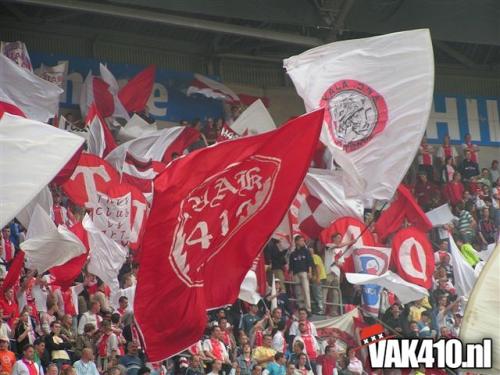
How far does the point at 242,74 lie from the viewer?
98.3ft

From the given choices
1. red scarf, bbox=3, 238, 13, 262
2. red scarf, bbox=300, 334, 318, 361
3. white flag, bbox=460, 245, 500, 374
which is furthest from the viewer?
red scarf, bbox=300, 334, 318, 361

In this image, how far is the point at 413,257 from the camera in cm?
2305

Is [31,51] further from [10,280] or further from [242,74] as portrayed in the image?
[10,280]

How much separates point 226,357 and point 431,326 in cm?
456

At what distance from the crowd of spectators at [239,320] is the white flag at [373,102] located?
12.6 feet

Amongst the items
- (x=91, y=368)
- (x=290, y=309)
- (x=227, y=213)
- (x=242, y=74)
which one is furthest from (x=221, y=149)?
(x=242, y=74)

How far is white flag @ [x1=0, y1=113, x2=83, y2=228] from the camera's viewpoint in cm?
1347

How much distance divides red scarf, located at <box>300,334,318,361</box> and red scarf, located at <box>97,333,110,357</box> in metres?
3.37

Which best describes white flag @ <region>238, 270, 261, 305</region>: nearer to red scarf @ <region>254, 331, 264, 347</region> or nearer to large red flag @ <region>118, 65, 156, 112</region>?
red scarf @ <region>254, 331, 264, 347</region>

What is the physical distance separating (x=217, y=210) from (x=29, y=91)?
1079 cm

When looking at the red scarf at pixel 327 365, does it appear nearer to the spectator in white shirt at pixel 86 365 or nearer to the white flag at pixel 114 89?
the spectator in white shirt at pixel 86 365

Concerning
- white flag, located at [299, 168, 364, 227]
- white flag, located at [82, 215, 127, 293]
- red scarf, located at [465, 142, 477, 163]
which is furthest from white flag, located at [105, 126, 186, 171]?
red scarf, located at [465, 142, 477, 163]

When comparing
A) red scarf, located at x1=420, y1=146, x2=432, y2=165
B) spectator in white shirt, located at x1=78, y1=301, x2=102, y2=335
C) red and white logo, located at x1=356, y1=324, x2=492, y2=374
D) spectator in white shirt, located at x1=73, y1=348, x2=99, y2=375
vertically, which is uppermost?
red scarf, located at x1=420, y1=146, x2=432, y2=165

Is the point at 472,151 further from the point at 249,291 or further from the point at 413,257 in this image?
the point at 249,291
